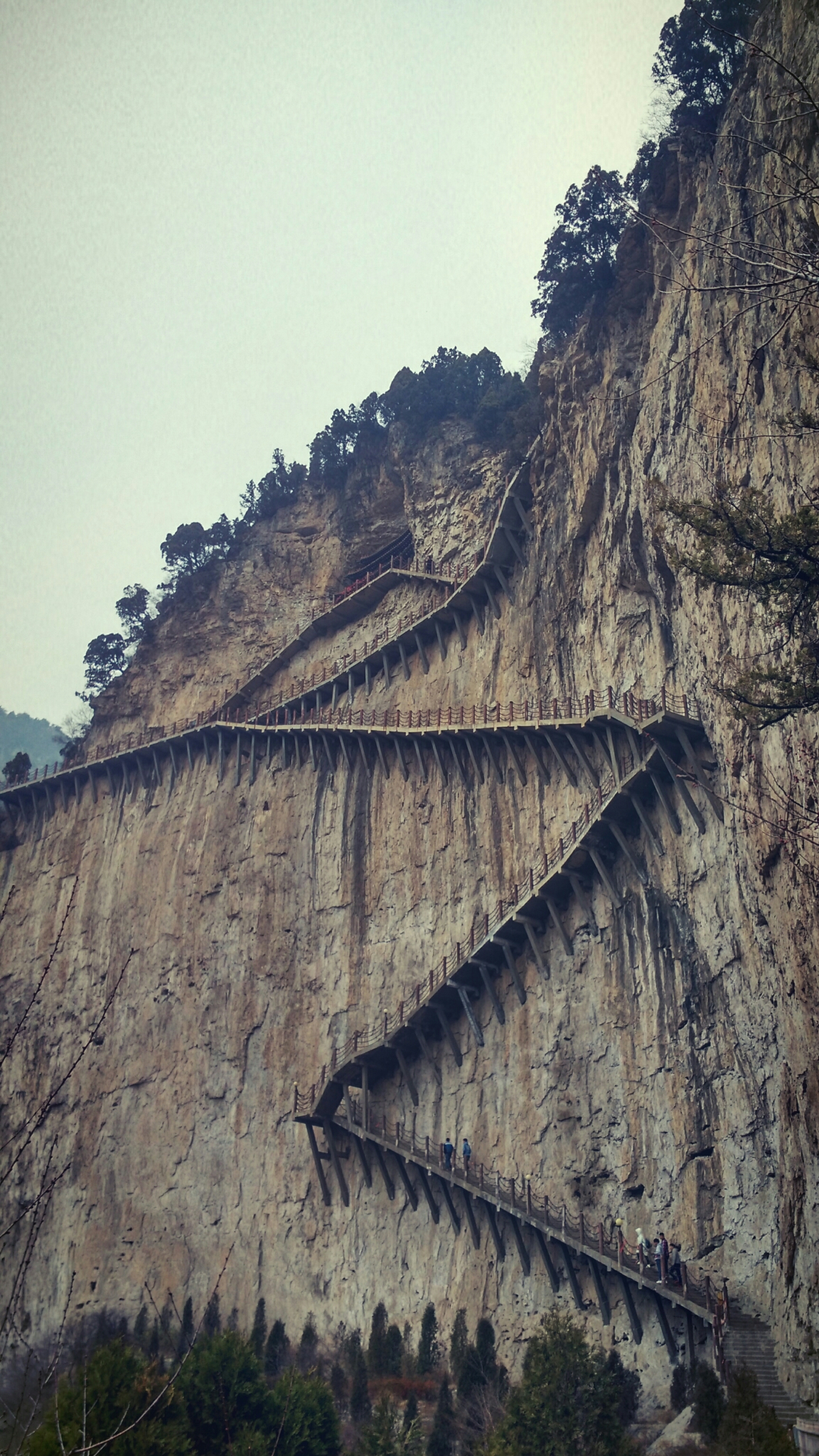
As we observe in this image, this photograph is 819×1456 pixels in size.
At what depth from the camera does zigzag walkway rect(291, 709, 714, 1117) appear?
24391 mm

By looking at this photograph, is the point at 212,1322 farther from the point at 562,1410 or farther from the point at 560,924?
the point at 562,1410

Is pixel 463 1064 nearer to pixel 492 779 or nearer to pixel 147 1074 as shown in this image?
pixel 492 779

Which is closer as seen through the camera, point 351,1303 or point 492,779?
point 351,1303

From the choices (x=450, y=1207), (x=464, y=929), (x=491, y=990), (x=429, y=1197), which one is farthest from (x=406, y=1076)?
(x=464, y=929)

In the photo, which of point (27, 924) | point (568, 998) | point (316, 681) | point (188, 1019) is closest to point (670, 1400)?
point (568, 998)

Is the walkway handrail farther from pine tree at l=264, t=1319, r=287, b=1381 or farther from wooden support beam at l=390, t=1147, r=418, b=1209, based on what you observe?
pine tree at l=264, t=1319, r=287, b=1381

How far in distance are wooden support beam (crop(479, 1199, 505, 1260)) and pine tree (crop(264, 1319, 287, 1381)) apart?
7599 millimetres

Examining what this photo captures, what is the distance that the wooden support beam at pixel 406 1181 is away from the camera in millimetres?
29578

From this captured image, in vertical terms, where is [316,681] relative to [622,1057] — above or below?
above

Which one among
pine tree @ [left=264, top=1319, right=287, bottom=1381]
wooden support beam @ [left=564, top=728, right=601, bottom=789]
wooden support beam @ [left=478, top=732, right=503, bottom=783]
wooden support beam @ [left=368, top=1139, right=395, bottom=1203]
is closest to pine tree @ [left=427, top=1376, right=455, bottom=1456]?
wooden support beam @ [left=368, top=1139, right=395, bottom=1203]

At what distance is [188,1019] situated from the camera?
3941 cm

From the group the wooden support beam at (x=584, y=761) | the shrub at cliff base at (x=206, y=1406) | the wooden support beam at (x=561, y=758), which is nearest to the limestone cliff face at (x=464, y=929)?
the wooden support beam at (x=561, y=758)

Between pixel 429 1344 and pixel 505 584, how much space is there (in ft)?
67.2

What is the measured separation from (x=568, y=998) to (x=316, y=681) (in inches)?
763
